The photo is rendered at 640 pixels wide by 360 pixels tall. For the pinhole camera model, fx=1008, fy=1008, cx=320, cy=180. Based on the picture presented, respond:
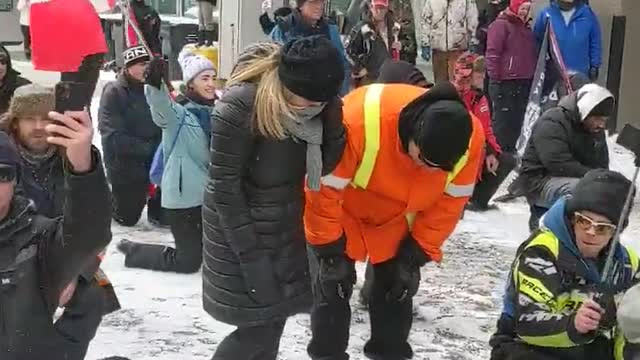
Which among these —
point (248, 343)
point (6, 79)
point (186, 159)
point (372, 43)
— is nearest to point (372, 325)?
point (248, 343)

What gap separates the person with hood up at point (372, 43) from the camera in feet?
27.2

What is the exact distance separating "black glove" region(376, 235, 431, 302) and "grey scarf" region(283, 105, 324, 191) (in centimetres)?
74

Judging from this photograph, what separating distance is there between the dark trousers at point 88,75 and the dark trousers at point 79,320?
811 mm

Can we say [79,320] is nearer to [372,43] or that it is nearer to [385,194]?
[385,194]

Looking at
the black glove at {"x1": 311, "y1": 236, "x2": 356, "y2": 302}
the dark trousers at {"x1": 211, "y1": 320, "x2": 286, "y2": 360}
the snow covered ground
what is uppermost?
the black glove at {"x1": 311, "y1": 236, "x2": 356, "y2": 302}

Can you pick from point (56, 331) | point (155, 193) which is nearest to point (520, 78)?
point (155, 193)

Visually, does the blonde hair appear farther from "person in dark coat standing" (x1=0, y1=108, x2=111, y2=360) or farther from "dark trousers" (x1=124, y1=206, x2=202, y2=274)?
"dark trousers" (x1=124, y1=206, x2=202, y2=274)

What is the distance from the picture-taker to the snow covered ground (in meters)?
4.85

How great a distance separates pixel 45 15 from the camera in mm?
2668

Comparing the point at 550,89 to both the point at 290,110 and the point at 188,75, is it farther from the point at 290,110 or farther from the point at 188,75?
the point at 290,110

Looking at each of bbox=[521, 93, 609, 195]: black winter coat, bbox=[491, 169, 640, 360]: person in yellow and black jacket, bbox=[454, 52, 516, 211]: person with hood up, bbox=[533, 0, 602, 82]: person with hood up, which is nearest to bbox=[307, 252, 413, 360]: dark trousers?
bbox=[491, 169, 640, 360]: person in yellow and black jacket

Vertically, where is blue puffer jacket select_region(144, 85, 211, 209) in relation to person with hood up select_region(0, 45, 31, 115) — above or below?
below

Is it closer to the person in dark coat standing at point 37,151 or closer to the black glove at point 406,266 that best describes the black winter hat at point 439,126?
the black glove at point 406,266

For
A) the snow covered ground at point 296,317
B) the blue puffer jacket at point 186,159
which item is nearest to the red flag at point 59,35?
the snow covered ground at point 296,317
